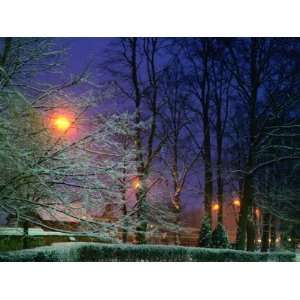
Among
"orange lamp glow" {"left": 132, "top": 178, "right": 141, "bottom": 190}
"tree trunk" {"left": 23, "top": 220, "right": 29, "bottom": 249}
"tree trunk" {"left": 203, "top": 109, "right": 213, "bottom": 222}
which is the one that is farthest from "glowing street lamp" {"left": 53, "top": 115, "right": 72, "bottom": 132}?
"tree trunk" {"left": 203, "top": 109, "right": 213, "bottom": 222}

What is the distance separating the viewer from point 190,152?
410 inches

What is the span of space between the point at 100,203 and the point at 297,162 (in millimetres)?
4863

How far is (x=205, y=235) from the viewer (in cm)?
988

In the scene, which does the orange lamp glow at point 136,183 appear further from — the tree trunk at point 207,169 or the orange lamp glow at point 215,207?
the orange lamp glow at point 215,207

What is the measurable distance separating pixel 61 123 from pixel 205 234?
412cm

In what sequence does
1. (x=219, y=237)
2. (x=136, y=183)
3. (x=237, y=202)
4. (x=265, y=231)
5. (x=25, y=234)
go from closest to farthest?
(x=25, y=234) → (x=136, y=183) → (x=219, y=237) → (x=237, y=202) → (x=265, y=231)

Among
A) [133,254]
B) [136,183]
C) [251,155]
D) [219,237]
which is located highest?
[251,155]

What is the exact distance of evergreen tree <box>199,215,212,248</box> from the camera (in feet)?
32.4

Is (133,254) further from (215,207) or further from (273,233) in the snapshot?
(273,233)

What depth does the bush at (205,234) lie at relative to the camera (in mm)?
9875

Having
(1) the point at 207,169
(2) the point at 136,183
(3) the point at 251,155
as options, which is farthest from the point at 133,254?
(3) the point at 251,155

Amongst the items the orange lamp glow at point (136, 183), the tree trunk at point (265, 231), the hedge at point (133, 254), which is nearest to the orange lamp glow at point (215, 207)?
the hedge at point (133, 254)
